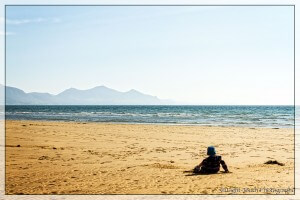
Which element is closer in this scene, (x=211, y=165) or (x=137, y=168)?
(x=211, y=165)

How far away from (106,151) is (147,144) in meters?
3.34

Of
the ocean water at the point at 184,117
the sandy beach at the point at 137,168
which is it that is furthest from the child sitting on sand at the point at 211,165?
the ocean water at the point at 184,117

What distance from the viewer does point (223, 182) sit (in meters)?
10.4

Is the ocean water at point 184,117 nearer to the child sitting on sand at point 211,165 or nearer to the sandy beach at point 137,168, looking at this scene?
the sandy beach at point 137,168

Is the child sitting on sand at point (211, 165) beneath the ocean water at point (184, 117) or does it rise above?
above

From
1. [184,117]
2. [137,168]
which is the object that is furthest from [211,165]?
[184,117]

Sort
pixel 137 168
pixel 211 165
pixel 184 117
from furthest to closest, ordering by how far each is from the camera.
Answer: pixel 184 117 < pixel 137 168 < pixel 211 165

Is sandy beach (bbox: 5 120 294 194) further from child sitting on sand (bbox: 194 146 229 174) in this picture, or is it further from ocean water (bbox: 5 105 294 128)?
ocean water (bbox: 5 105 294 128)

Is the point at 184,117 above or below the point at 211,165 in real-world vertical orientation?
below

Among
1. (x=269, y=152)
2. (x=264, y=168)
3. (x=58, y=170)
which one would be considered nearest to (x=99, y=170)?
(x=58, y=170)

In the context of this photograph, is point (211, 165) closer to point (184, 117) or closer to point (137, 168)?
point (137, 168)

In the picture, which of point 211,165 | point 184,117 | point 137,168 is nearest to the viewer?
point 211,165

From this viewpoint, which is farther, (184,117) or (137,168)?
(184,117)

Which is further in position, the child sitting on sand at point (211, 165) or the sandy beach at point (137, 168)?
the child sitting on sand at point (211, 165)
